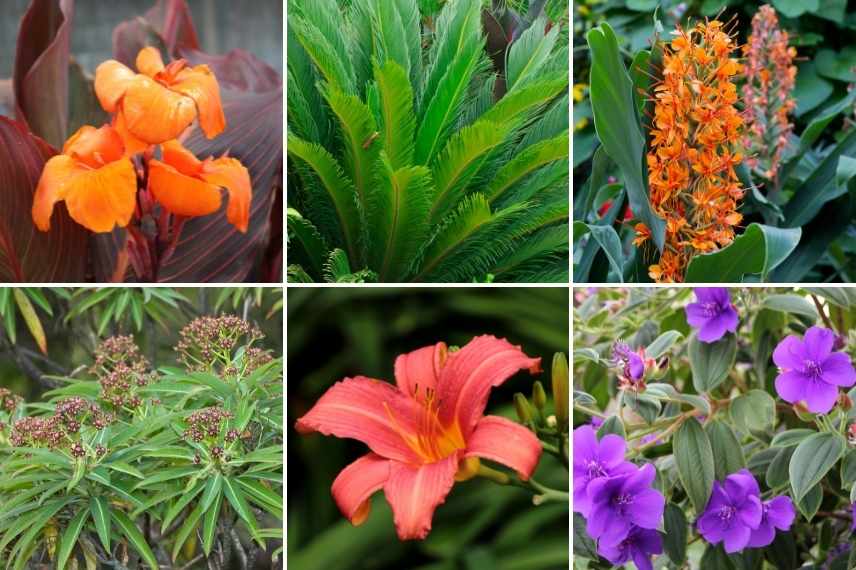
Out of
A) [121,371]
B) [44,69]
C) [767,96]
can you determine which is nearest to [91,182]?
[44,69]

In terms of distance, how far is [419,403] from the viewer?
1304 mm

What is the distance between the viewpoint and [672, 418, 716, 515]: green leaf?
3.92 ft

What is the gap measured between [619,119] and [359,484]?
0.52 m

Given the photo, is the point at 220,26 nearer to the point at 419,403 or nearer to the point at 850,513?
the point at 419,403

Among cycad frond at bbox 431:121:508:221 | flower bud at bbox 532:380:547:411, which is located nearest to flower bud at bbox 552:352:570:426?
flower bud at bbox 532:380:547:411

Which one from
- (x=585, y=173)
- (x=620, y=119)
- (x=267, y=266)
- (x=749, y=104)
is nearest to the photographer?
(x=620, y=119)

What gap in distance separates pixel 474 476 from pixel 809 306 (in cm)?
44

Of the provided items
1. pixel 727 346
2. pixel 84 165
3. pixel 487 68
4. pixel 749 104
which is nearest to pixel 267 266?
pixel 84 165

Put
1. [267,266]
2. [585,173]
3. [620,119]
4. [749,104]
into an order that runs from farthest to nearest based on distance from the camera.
A: [585,173], [749,104], [267,266], [620,119]

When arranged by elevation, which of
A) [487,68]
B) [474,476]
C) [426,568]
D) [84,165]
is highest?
[487,68]

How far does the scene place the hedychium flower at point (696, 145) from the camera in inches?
45.3

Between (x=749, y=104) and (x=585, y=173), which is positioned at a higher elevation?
(x=749, y=104)

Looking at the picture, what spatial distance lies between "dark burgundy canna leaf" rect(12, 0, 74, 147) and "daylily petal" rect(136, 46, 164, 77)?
0.27 ft

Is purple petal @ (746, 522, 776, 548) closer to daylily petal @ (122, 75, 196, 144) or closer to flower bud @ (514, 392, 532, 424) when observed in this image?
flower bud @ (514, 392, 532, 424)
